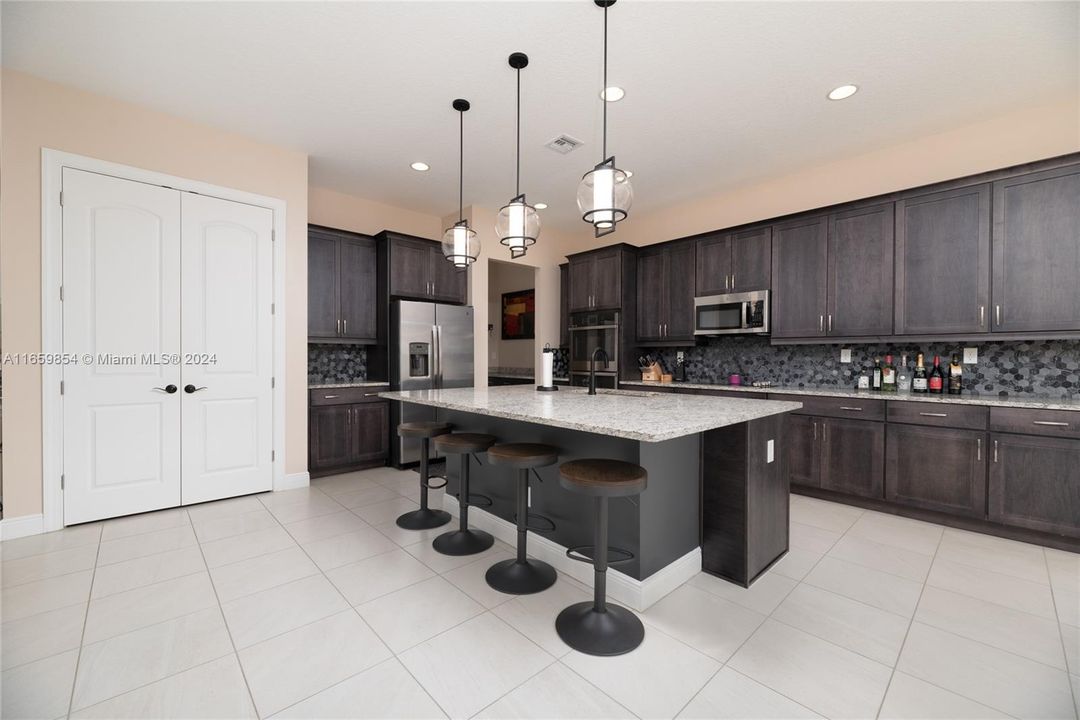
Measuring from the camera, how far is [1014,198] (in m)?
2.97

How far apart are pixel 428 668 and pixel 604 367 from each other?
4.11 meters

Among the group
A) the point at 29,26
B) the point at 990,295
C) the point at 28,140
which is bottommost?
the point at 990,295

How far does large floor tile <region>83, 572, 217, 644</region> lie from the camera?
1.88 metres

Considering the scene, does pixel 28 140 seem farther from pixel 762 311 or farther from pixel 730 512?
pixel 762 311

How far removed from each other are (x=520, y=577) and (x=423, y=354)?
303cm

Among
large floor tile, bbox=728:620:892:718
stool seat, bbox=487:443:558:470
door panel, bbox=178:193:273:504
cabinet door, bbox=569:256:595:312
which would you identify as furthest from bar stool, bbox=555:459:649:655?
cabinet door, bbox=569:256:595:312

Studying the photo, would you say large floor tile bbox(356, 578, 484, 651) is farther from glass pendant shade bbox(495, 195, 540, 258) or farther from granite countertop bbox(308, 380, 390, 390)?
granite countertop bbox(308, 380, 390, 390)

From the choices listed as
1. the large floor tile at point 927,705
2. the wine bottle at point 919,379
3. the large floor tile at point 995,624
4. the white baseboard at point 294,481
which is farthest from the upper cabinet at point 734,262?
the white baseboard at point 294,481

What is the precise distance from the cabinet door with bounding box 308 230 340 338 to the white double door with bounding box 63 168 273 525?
0.71 metres

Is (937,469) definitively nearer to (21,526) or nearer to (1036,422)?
(1036,422)

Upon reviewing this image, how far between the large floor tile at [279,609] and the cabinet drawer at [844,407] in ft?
11.1

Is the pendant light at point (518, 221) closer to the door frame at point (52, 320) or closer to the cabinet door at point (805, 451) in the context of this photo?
the cabinet door at point (805, 451)

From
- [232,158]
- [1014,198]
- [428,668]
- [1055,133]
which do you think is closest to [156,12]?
[232,158]

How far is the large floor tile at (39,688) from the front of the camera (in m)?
1.42
